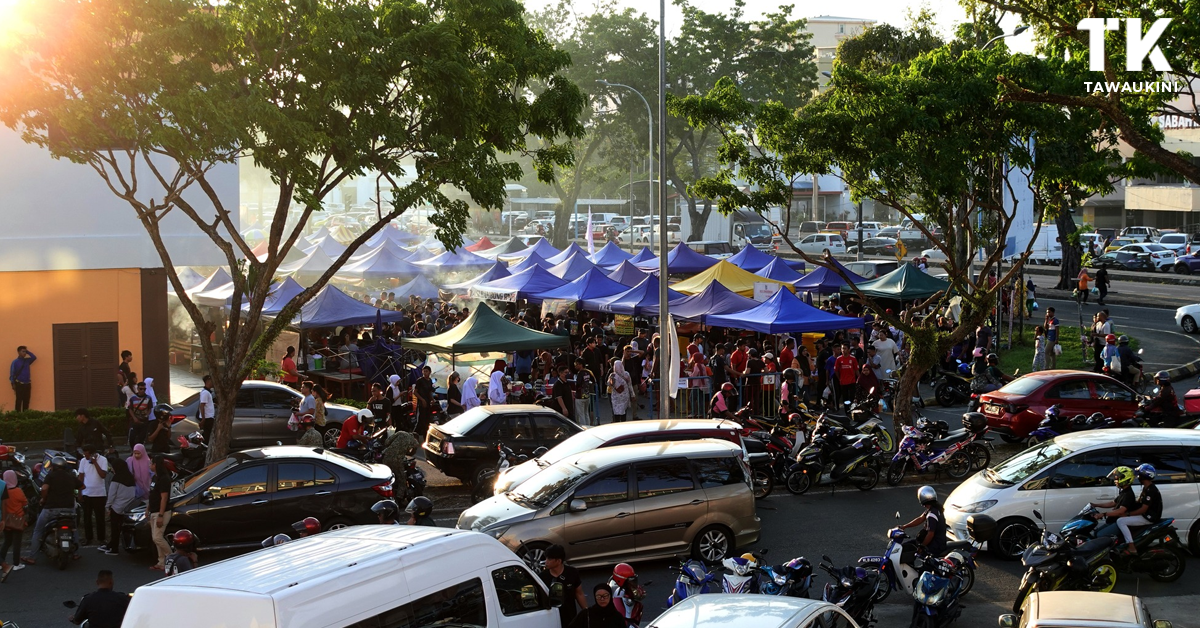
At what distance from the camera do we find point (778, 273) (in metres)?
30.6

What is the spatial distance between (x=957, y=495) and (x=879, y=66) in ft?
87.0

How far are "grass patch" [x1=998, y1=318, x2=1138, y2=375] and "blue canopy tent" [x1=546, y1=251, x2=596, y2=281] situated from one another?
1258cm

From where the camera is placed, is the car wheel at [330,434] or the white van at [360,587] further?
the car wheel at [330,434]

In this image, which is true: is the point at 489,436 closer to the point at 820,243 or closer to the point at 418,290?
the point at 418,290

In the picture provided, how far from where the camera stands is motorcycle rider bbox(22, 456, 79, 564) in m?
12.3

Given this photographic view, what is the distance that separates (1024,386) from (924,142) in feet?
15.7

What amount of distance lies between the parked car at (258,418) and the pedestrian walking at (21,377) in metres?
4.16

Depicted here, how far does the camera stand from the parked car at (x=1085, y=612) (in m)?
6.91

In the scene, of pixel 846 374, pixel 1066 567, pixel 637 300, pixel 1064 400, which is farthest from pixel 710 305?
pixel 1066 567

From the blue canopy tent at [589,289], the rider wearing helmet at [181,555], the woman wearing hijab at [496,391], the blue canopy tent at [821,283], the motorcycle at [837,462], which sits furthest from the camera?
the blue canopy tent at [821,283]

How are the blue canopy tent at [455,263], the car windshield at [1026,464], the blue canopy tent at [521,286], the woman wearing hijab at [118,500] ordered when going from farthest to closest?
the blue canopy tent at [455,263]
the blue canopy tent at [521,286]
the woman wearing hijab at [118,500]
the car windshield at [1026,464]

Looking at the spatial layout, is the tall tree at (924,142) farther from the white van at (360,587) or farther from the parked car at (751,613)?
the white van at (360,587)

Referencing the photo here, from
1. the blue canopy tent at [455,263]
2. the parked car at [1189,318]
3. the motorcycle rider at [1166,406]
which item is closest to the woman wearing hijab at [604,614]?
the motorcycle rider at [1166,406]

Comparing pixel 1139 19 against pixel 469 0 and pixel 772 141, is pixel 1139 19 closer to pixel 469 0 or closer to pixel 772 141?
pixel 772 141
